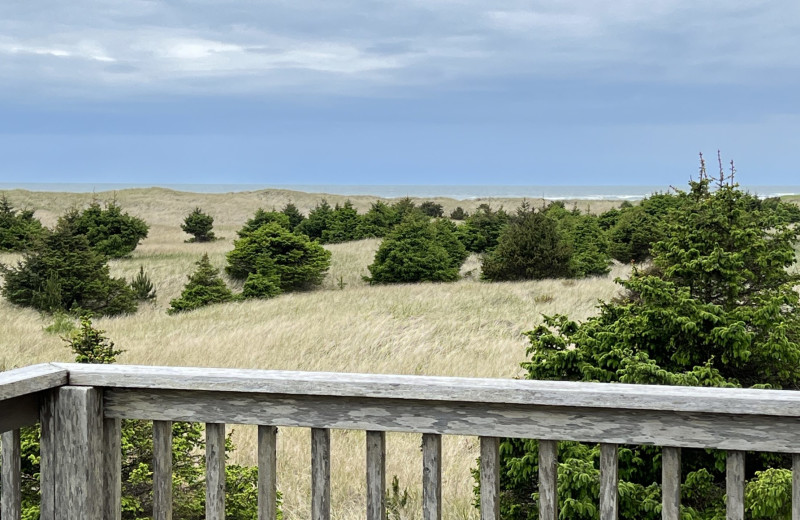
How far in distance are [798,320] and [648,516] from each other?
2188 mm

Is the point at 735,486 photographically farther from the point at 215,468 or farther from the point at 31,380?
the point at 31,380

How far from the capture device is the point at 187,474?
17.4 feet

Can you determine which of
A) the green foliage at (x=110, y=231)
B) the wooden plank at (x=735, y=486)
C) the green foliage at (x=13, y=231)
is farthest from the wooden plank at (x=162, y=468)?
the green foliage at (x=13, y=231)

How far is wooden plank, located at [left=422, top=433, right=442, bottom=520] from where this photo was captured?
2.40m

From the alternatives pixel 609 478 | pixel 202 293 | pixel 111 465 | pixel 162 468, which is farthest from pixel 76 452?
pixel 202 293

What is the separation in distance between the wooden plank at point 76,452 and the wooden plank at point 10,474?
Answer: 13cm

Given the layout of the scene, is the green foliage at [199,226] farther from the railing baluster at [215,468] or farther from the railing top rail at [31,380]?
the railing baluster at [215,468]

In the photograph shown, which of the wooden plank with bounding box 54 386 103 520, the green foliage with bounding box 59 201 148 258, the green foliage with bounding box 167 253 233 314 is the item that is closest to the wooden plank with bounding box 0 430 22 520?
the wooden plank with bounding box 54 386 103 520

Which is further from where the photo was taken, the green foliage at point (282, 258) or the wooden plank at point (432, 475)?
the green foliage at point (282, 258)

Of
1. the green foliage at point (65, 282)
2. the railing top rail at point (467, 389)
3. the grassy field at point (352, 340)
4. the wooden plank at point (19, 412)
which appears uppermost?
the railing top rail at point (467, 389)

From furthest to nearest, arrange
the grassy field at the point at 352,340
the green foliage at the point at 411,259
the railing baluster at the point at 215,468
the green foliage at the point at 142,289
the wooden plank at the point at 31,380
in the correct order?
1. the green foliage at the point at 411,259
2. the green foliage at the point at 142,289
3. the grassy field at the point at 352,340
4. the railing baluster at the point at 215,468
5. the wooden plank at the point at 31,380

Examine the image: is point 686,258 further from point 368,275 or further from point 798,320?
point 368,275

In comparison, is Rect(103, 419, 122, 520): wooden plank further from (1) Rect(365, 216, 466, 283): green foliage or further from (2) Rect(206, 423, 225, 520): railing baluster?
(1) Rect(365, 216, 466, 283): green foliage

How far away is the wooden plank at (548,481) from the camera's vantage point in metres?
2.36
